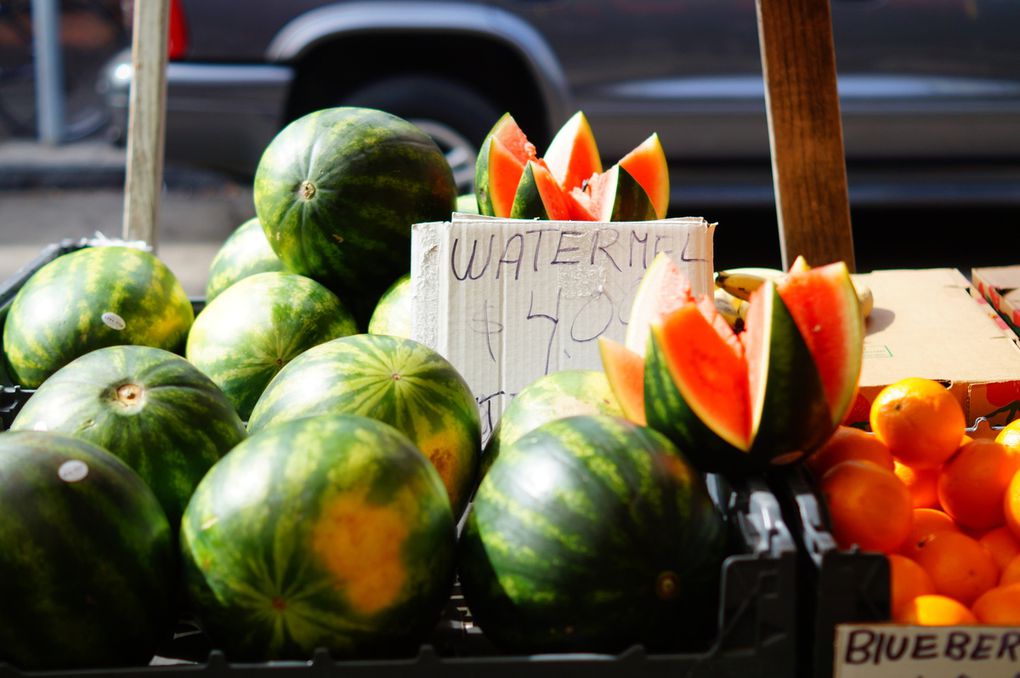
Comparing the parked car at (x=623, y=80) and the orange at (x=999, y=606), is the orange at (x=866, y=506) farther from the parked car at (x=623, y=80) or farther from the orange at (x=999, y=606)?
the parked car at (x=623, y=80)

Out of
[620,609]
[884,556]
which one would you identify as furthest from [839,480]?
[620,609]

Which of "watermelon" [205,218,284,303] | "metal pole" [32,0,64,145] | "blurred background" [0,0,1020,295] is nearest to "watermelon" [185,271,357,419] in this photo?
"watermelon" [205,218,284,303]

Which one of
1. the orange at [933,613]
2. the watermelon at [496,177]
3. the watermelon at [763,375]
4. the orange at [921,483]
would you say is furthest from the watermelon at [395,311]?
the orange at [933,613]

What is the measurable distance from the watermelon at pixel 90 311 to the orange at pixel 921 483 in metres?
1.45

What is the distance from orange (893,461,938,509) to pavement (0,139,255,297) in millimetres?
4422

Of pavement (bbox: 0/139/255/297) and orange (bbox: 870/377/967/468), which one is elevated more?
orange (bbox: 870/377/967/468)

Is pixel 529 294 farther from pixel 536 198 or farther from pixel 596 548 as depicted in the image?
pixel 596 548

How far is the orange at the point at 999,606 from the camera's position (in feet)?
4.99

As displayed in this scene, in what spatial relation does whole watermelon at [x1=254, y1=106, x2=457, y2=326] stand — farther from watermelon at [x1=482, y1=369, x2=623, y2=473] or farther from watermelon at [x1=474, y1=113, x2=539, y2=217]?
watermelon at [x1=482, y1=369, x2=623, y2=473]

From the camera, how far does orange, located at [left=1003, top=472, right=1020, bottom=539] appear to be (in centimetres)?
171

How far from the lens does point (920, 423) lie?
1802mm

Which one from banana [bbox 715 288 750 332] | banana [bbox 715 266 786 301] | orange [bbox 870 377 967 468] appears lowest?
orange [bbox 870 377 967 468]

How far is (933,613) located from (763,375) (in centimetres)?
39

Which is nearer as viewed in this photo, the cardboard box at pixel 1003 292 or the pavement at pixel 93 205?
the cardboard box at pixel 1003 292
